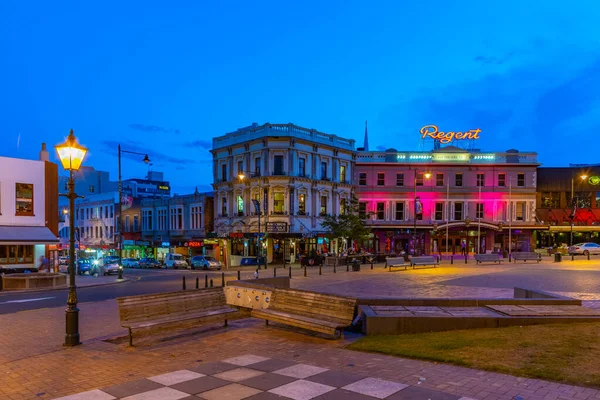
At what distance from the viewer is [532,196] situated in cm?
5650

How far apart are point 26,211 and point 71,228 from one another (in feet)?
80.2

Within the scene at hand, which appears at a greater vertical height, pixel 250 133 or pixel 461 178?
pixel 250 133

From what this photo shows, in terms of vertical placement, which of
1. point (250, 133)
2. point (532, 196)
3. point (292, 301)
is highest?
point (250, 133)

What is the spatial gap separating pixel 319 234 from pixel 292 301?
37666 mm

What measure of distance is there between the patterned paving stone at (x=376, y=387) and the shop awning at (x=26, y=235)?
91.9 ft

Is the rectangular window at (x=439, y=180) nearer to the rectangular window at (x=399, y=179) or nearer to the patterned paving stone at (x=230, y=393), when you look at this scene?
the rectangular window at (x=399, y=179)

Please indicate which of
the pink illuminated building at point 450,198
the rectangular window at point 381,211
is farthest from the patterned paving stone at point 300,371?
the rectangular window at point 381,211

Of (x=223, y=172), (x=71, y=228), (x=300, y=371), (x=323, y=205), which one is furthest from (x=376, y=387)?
(x=223, y=172)

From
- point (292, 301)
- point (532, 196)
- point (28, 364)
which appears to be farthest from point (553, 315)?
point (532, 196)

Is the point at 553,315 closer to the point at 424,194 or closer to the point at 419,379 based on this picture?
the point at 419,379

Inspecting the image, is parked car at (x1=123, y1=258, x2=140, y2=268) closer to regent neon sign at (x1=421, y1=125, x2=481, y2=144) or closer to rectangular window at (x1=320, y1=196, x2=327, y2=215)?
rectangular window at (x1=320, y1=196, x2=327, y2=215)

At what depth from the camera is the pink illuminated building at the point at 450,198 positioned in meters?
56.6

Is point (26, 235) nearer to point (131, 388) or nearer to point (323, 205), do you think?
point (131, 388)

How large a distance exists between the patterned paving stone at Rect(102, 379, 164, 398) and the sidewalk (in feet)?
0.76
